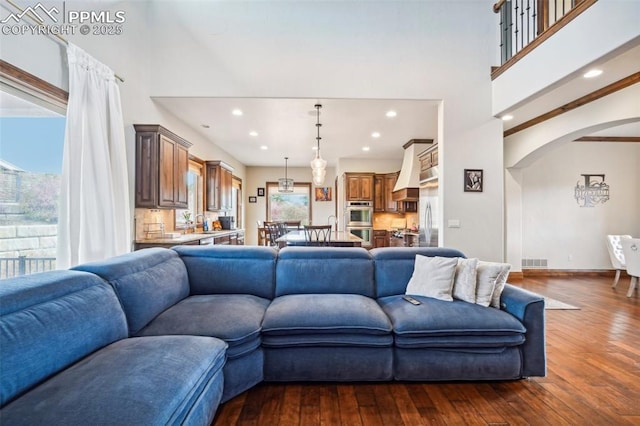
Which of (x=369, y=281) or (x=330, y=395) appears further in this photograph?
(x=369, y=281)

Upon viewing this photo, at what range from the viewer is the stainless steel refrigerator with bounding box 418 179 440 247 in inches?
173

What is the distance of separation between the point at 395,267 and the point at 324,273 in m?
0.65

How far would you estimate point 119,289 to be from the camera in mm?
1771

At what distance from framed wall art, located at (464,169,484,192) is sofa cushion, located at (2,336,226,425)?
3803 mm

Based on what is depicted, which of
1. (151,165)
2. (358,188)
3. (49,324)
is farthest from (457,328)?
(358,188)

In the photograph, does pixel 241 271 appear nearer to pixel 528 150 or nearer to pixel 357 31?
pixel 357 31

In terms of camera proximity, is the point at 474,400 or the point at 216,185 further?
the point at 216,185

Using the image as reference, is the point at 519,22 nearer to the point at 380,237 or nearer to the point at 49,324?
the point at 380,237

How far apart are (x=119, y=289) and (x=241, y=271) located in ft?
3.18

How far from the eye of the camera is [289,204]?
10203 millimetres

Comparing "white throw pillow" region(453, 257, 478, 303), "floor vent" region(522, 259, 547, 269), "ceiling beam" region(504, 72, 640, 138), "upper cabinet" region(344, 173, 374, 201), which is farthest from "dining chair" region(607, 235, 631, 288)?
"upper cabinet" region(344, 173, 374, 201)

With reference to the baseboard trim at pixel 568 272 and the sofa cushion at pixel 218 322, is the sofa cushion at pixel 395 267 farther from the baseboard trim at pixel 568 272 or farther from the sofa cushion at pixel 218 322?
the baseboard trim at pixel 568 272

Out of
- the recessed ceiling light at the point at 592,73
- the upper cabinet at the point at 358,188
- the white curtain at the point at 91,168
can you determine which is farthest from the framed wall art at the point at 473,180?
the white curtain at the point at 91,168

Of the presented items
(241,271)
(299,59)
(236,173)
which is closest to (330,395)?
(241,271)
